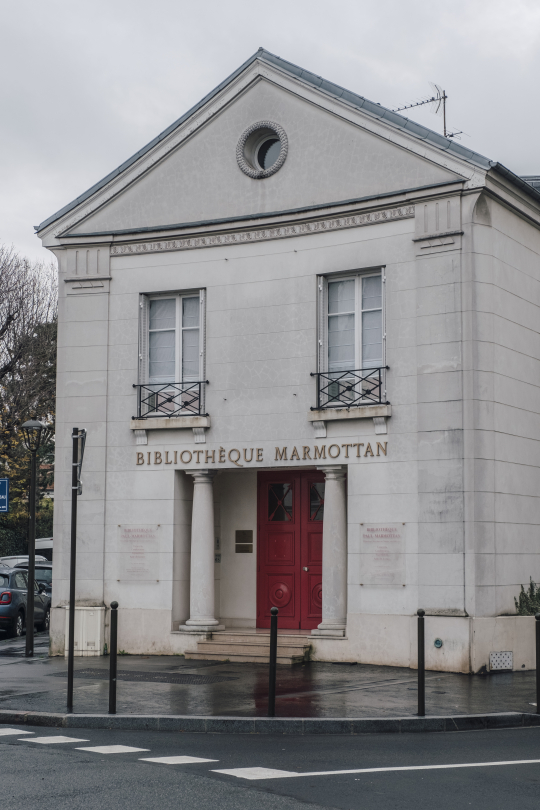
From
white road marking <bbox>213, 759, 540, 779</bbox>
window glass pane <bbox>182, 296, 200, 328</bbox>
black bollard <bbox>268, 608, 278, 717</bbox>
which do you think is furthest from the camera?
window glass pane <bbox>182, 296, 200, 328</bbox>

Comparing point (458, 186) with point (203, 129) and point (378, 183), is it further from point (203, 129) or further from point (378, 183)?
point (203, 129)

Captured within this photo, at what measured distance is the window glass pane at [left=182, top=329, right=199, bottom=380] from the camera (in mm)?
17734

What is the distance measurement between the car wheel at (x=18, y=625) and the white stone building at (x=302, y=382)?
19.5ft

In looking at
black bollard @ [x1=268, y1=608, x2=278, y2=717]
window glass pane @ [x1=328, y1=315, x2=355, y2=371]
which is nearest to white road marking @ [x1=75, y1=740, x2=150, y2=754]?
black bollard @ [x1=268, y1=608, x2=278, y2=717]

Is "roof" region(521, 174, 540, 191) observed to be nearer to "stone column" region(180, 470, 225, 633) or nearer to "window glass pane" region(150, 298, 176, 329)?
"window glass pane" region(150, 298, 176, 329)

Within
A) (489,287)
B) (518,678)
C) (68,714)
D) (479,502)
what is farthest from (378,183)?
(68,714)

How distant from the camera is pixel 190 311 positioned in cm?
1800

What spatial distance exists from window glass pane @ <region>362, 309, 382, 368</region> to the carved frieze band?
1469 mm

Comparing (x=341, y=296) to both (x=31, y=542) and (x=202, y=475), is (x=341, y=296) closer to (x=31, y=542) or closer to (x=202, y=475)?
(x=202, y=475)

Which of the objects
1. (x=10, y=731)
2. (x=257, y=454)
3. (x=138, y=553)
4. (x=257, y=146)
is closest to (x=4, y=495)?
(x=138, y=553)

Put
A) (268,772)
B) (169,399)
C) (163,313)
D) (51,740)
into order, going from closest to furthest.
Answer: (268,772)
(51,740)
(169,399)
(163,313)

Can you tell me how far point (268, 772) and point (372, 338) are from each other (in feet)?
31.4

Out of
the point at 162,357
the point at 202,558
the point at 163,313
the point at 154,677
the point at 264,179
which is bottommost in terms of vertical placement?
the point at 154,677

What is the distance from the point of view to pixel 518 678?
14.2m
